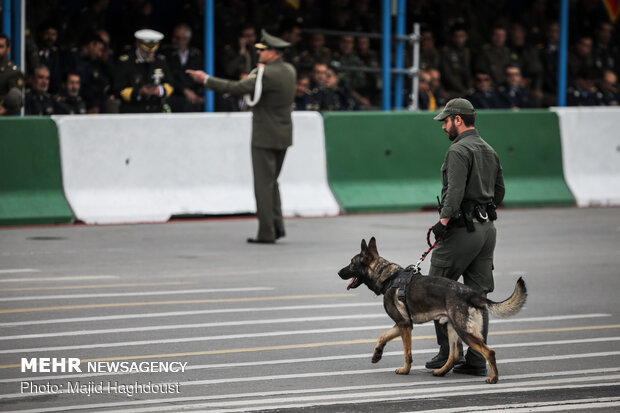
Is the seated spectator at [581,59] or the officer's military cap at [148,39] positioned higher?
the officer's military cap at [148,39]

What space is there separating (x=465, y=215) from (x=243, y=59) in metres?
12.4

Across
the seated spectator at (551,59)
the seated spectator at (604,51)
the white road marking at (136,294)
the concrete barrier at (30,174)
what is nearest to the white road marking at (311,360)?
the white road marking at (136,294)

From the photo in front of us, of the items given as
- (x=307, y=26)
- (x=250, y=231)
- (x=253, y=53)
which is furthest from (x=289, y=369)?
(x=307, y=26)

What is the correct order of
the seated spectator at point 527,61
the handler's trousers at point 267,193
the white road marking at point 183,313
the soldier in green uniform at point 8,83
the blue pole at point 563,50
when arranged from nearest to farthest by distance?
the white road marking at point 183,313, the handler's trousers at point 267,193, the soldier in green uniform at point 8,83, the blue pole at point 563,50, the seated spectator at point 527,61

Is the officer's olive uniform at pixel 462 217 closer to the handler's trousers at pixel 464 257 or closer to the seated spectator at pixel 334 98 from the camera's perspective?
the handler's trousers at pixel 464 257

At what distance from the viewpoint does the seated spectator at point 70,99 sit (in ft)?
61.1

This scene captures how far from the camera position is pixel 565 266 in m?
13.9

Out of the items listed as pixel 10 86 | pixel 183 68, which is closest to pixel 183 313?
pixel 10 86

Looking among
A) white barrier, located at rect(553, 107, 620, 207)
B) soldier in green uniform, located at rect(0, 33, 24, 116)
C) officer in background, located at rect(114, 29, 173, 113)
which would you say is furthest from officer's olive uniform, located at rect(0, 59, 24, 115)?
white barrier, located at rect(553, 107, 620, 207)

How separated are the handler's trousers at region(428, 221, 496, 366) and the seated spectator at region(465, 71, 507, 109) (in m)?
13.9

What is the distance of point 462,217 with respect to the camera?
8.96 metres

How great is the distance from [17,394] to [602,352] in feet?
13.7

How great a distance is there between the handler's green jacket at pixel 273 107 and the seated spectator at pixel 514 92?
840 cm

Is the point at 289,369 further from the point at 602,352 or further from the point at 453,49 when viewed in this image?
the point at 453,49
